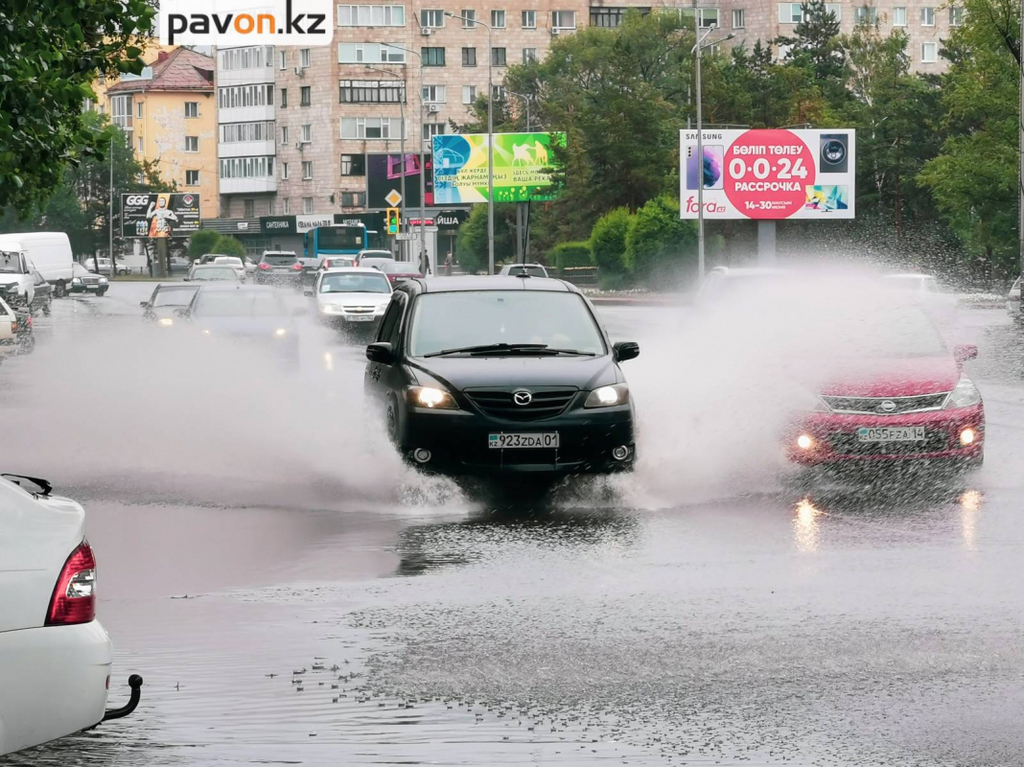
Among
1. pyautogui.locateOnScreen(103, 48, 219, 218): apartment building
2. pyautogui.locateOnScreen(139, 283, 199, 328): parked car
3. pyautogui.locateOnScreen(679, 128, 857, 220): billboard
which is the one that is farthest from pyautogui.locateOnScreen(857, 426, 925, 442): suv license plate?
pyautogui.locateOnScreen(103, 48, 219, 218): apartment building

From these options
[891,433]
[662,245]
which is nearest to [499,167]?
[662,245]

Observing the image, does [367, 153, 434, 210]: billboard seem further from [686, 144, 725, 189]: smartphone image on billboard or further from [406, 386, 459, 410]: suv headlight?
[406, 386, 459, 410]: suv headlight

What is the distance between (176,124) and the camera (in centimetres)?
14362

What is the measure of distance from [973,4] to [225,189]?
76.4 metres

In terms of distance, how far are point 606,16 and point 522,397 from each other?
12041 cm

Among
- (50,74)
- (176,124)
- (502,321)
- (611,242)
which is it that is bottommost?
(611,242)

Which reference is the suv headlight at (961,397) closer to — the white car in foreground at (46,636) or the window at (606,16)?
the white car in foreground at (46,636)

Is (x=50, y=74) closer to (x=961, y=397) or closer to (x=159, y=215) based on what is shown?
(x=961, y=397)

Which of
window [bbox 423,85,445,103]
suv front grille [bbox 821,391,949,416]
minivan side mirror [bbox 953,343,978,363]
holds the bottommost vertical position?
suv front grille [bbox 821,391,949,416]

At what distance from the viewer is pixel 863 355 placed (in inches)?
549

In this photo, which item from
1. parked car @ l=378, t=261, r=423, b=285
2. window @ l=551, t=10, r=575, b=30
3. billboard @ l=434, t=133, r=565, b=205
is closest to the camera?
parked car @ l=378, t=261, r=423, b=285

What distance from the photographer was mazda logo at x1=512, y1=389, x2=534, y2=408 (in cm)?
1184

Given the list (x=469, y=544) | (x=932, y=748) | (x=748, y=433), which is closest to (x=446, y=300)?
(x=748, y=433)

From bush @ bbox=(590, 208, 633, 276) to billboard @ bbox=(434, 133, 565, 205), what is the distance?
38.3 feet
